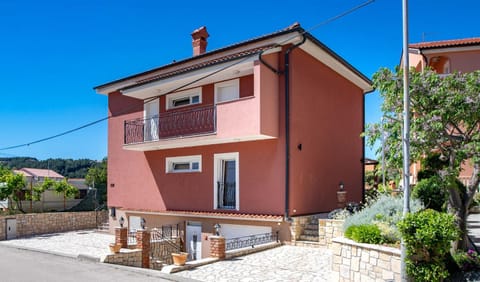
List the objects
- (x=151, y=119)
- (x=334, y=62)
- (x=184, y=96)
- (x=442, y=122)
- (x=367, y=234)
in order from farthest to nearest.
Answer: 1. (x=151, y=119)
2. (x=184, y=96)
3. (x=334, y=62)
4. (x=442, y=122)
5. (x=367, y=234)

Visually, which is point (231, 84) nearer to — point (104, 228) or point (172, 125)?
point (172, 125)

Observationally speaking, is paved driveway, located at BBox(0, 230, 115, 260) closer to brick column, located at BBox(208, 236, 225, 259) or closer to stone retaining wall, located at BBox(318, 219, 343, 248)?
brick column, located at BBox(208, 236, 225, 259)

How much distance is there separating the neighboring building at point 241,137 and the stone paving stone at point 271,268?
216 centimetres

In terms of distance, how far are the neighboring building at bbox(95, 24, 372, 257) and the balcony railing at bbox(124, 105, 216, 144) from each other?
52mm

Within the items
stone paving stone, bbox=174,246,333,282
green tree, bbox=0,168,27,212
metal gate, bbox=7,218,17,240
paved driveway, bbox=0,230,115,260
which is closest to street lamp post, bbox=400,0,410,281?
Answer: stone paving stone, bbox=174,246,333,282

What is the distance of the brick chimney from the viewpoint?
18203 millimetres

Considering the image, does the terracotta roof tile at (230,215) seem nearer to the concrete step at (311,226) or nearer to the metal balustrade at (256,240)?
the metal balustrade at (256,240)

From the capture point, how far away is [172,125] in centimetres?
1633

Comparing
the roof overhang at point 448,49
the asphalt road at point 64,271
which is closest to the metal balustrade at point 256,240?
the asphalt road at point 64,271

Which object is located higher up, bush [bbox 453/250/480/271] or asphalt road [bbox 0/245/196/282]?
bush [bbox 453/250/480/271]

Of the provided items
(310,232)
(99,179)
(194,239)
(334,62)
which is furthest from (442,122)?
(99,179)

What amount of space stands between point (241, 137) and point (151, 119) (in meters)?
5.88

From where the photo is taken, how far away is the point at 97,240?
56.0 ft

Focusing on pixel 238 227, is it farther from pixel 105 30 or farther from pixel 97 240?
pixel 105 30
